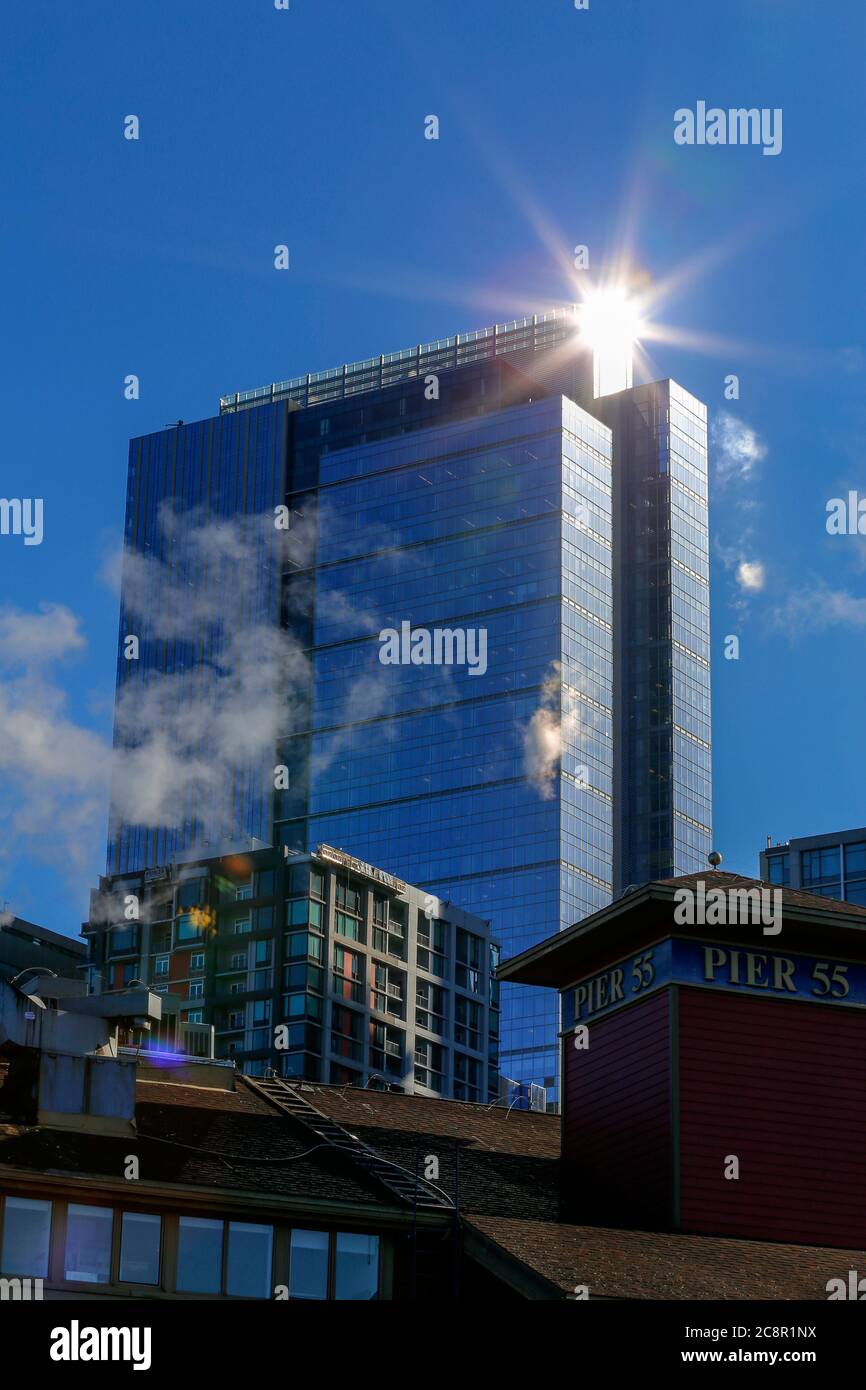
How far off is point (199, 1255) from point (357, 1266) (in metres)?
3.08

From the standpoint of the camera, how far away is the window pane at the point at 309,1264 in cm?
3688

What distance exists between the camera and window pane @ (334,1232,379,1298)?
37.4 meters

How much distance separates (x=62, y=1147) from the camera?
37125 millimetres

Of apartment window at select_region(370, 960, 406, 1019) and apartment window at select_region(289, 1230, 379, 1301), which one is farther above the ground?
apartment window at select_region(370, 960, 406, 1019)

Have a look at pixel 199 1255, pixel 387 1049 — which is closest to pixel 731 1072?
pixel 199 1255

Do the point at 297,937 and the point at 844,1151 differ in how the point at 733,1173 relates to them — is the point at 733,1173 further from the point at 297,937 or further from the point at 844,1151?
the point at 297,937

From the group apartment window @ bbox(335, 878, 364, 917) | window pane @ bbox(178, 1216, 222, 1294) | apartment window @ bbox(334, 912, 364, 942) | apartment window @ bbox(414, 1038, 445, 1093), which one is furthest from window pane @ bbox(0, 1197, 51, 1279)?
apartment window @ bbox(414, 1038, 445, 1093)

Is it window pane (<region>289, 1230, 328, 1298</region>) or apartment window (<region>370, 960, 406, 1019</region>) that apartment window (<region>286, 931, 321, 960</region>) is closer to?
apartment window (<region>370, 960, 406, 1019</region>)

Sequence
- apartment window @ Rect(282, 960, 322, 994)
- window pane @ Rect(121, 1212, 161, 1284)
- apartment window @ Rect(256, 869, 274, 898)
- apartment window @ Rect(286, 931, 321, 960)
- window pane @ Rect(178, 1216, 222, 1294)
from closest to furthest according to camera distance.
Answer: window pane @ Rect(121, 1212, 161, 1284)
window pane @ Rect(178, 1216, 222, 1294)
apartment window @ Rect(282, 960, 322, 994)
apartment window @ Rect(286, 931, 321, 960)
apartment window @ Rect(256, 869, 274, 898)

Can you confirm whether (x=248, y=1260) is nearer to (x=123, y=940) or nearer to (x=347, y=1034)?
(x=347, y=1034)

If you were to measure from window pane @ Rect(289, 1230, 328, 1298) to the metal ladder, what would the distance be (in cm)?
175
